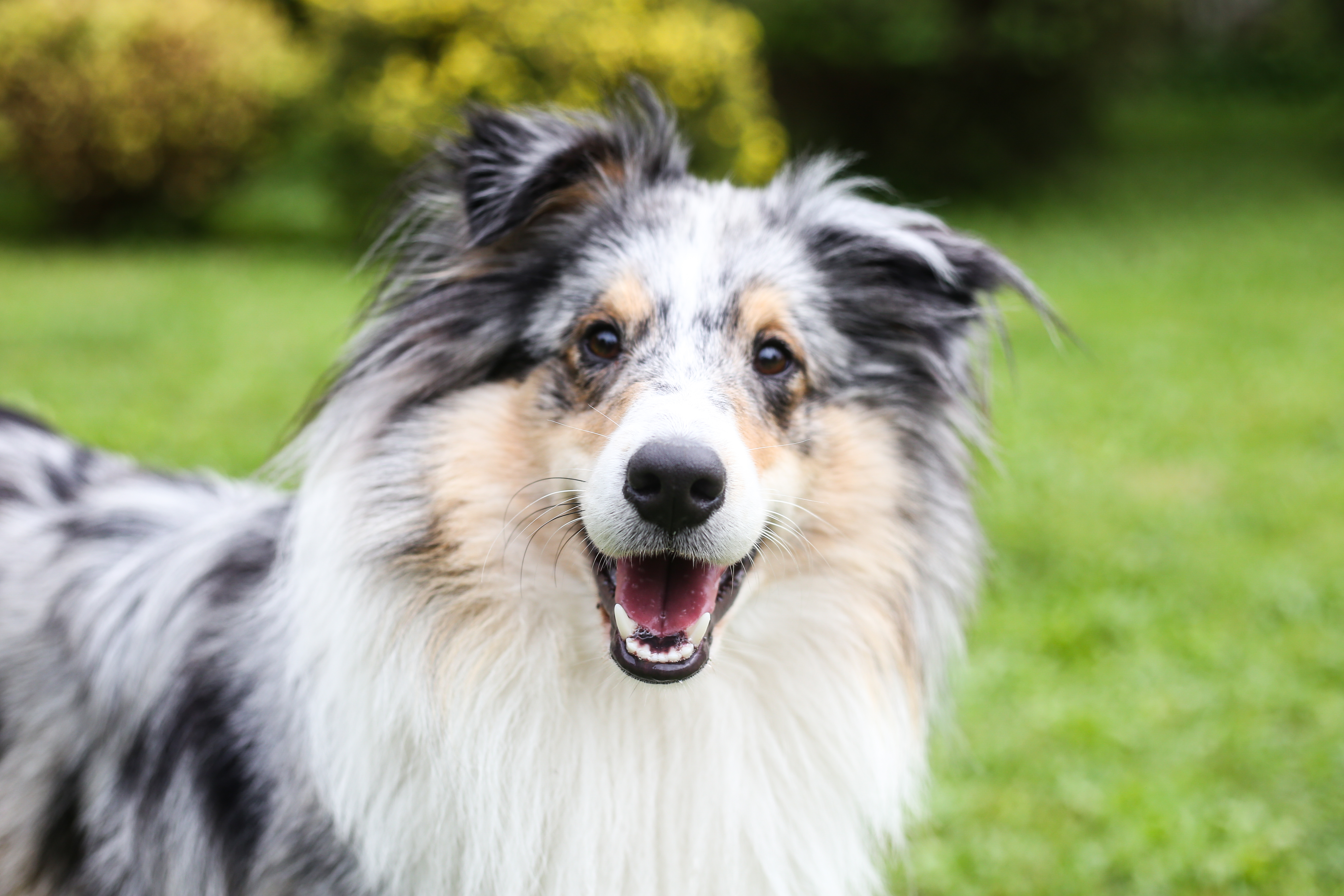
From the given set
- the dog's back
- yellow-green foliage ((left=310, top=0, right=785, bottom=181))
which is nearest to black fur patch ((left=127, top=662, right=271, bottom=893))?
the dog's back

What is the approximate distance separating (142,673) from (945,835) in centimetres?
238

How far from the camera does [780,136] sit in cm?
1138

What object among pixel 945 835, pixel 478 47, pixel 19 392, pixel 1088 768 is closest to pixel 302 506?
pixel 945 835

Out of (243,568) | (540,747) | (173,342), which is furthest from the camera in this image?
(173,342)

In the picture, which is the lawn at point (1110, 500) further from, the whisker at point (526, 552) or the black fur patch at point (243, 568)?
the black fur patch at point (243, 568)

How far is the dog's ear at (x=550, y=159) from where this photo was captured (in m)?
2.42

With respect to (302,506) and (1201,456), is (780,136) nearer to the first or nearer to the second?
(1201,456)

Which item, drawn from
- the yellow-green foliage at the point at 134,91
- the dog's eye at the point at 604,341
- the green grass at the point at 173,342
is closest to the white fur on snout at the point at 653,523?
the dog's eye at the point at 604,341

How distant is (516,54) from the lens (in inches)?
391

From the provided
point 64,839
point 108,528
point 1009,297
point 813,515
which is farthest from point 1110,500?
point 64,839

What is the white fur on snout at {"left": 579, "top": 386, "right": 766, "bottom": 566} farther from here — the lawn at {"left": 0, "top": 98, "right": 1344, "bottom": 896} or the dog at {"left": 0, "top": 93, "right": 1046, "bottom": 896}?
the lawn at {"left": 0, "top": 98, "right": 1344, "bottom": 896}

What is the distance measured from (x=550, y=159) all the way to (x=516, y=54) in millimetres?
8061

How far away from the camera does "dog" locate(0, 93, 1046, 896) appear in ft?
7.33

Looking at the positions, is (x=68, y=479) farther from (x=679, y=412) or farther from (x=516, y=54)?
A: (x=516, y=54)
